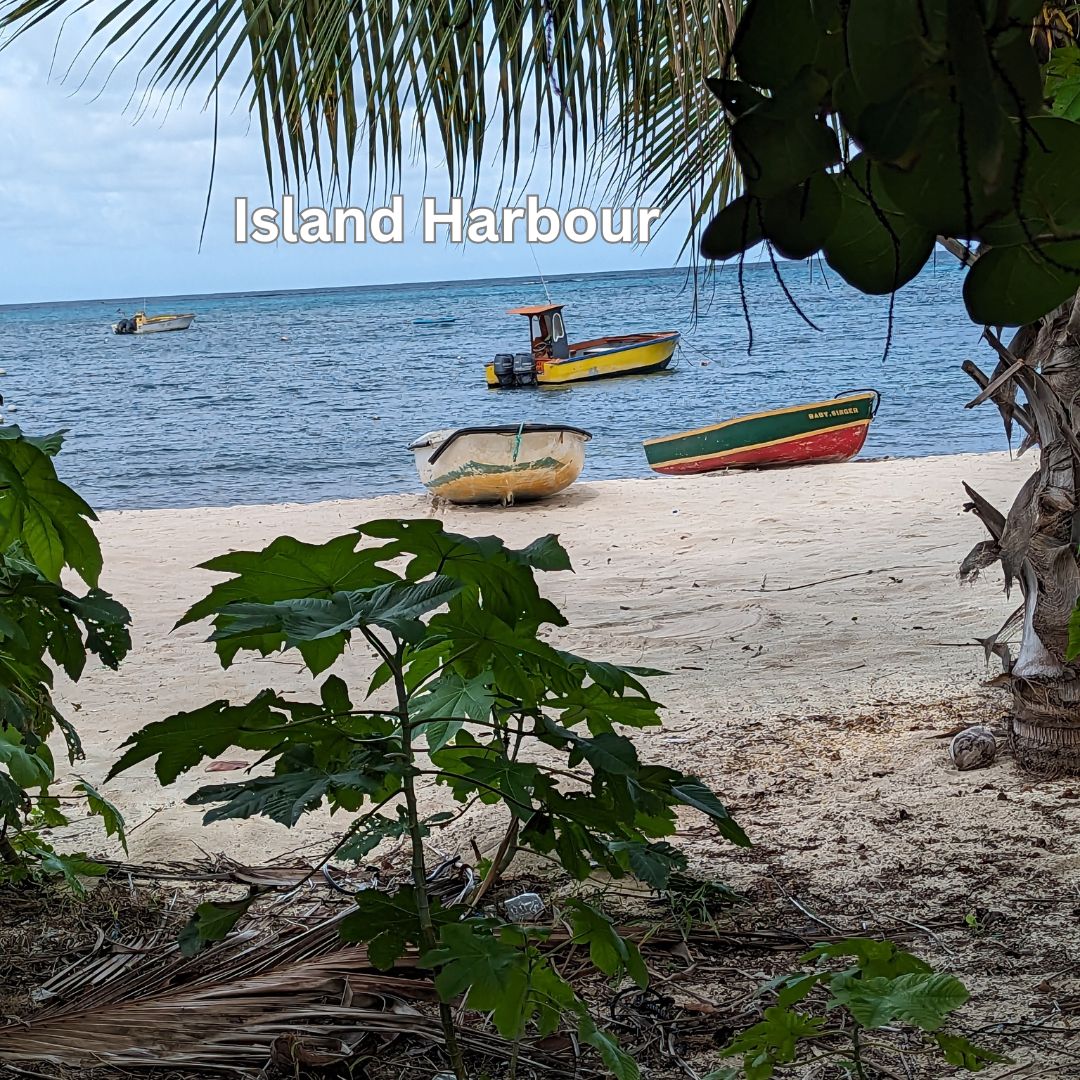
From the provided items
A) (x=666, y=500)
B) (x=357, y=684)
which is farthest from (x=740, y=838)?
(x=666, y=500)

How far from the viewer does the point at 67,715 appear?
163 inches

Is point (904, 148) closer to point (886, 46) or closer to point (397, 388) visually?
point (886, 46)

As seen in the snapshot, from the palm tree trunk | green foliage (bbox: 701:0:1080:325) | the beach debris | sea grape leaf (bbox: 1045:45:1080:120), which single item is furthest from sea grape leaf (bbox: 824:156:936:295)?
the palm tree trunk

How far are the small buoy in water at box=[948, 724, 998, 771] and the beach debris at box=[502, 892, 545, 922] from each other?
1.25 metres

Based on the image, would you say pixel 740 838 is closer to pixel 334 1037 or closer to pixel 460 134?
pixel 334 1037

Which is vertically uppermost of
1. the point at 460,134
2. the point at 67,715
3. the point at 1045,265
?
the point at 460,134

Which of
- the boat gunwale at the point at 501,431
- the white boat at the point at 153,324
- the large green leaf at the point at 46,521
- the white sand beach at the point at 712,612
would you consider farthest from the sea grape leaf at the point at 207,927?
the white boat at the point at 153,324

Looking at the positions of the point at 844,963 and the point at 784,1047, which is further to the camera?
the point at 844,963

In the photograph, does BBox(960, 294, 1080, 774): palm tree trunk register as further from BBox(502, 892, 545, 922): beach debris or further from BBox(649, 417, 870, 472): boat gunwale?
BBox(649, 417, 870, 472): boat gunwale

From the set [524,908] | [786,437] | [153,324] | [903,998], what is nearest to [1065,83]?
[903,998]

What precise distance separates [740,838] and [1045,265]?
3.59ft

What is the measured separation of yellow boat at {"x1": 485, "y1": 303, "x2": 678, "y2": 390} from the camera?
22.8 meters

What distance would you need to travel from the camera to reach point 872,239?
1.15 feet

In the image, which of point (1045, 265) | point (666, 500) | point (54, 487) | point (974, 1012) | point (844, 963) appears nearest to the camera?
point (1045, 265)
